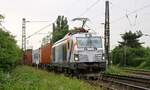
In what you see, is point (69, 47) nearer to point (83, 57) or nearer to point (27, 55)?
point (83, 57)

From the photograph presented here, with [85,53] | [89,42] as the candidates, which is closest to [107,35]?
[89,42]

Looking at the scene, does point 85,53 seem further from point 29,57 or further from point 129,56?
point 29,57

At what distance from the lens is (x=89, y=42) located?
26516 millimetres

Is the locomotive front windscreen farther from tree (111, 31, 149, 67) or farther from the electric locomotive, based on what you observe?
tree (111, 31, 149, 67)

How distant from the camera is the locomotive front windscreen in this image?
26250 millimetres

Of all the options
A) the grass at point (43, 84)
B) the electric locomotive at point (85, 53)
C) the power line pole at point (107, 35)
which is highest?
the power line pole at point (107, 35)

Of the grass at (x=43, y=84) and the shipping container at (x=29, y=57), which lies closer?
the grass at (x=43, y=84)

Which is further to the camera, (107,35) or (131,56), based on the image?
(131,56)

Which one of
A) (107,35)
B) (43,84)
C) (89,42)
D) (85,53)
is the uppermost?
(107,35)

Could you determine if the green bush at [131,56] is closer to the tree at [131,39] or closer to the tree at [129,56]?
the tree at [129,56]

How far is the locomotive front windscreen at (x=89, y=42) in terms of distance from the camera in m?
26.2

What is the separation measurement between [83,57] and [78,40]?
1.25m

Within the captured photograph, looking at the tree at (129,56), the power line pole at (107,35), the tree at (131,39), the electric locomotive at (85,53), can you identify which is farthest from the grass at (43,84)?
the tree at (131,39)

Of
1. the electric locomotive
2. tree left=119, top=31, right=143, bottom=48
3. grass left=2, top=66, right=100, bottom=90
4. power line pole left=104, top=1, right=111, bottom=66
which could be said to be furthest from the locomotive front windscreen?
tree left=119, top=31, right=143, bottom=48
